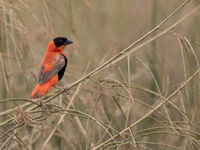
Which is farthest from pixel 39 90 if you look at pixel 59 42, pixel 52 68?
pixel 59 42

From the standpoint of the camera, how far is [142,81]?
17.6 ft

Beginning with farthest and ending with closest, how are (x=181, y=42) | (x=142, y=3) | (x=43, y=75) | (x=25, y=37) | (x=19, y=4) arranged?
1. (x=142, y=3)
2. (x=43, y=75)
3. (x=25, y=37)
4. (x=19, y=4)
5. (x=181, y=42)

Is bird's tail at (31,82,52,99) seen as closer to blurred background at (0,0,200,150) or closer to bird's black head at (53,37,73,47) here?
blurred background at (0,0,200,150)

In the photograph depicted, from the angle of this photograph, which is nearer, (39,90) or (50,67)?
(39,90)

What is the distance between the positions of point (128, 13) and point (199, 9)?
4.17 metres

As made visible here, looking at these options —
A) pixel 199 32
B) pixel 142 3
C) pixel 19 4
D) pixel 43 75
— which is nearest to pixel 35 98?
pixel 43 75

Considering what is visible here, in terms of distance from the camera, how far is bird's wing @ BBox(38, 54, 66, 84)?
3.68 metres

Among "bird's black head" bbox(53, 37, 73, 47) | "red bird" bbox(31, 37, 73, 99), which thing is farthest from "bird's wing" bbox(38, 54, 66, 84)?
"bird's black head" bbox(53, 37, 73, 47)

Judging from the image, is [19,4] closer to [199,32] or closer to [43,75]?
[43,75]

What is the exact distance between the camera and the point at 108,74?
125 inches

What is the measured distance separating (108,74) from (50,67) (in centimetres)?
93

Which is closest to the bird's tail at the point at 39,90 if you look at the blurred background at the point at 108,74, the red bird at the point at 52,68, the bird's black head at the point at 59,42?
the red bird at the point at 52,68

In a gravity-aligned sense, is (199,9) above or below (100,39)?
above

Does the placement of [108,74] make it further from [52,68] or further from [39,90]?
[52,68]
